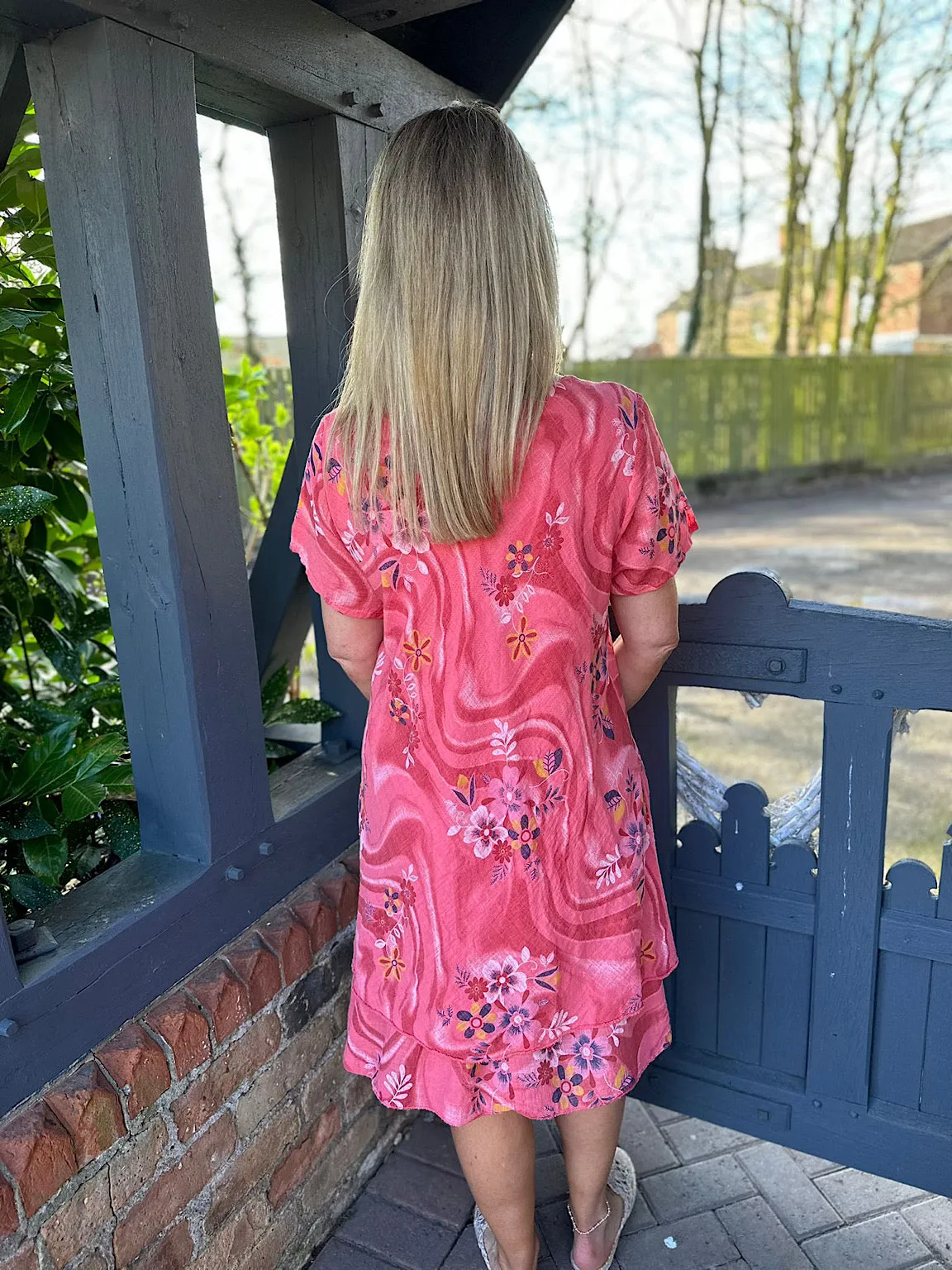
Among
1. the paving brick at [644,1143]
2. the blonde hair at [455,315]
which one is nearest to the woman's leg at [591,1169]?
the paving brick at [644,1143]

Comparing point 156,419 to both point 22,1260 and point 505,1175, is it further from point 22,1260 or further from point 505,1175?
point 505,1175

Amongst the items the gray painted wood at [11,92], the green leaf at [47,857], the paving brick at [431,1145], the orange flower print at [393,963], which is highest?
the gray painted wood at [11,92]

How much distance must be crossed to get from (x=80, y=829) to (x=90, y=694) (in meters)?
0.30

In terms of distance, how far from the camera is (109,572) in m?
1.55

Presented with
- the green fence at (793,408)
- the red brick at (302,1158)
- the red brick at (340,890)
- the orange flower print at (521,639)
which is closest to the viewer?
the orange flower print at (521,639)

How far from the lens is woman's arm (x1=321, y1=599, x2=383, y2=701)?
1563 millimetres

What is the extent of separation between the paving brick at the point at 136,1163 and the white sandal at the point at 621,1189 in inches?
28.7

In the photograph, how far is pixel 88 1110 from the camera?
4.44 feet

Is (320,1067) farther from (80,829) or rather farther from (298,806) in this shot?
(80,829)

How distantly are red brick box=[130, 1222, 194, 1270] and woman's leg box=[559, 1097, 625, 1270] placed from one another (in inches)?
25.4

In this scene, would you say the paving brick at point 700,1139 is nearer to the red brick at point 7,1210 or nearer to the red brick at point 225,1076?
the red brick at point 225,1076

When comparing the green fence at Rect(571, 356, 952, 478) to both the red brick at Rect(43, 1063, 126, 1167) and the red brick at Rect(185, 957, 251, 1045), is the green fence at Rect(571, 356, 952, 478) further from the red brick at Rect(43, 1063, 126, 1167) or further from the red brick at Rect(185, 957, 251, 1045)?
the red brick at Rect(43, 1063, 126, 1167)

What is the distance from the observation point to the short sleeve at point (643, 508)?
4.57 feet

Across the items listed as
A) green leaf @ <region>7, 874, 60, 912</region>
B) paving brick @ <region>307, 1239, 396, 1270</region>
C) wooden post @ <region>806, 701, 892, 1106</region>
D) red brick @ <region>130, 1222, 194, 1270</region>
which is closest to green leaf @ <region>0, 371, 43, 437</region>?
green leaf @ <region>7, 874, 60, 912</region>
